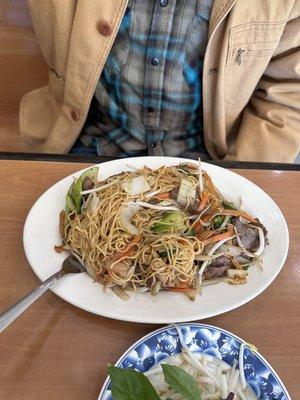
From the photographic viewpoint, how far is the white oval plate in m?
0.79

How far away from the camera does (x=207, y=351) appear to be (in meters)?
0.77

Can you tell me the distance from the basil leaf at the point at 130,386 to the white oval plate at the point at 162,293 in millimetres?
134

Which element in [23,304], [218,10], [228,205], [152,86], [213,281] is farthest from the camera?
[152,86]

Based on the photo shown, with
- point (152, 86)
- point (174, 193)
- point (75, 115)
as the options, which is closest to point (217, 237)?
point (174, 193)

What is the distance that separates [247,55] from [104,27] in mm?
397

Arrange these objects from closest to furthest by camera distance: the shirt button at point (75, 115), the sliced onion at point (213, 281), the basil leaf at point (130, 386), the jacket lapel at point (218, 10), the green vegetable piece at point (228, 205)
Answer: the basil leaf at point (130, 386) → the sliced onion at point (213, 281) → the green vegetable piece at point (228, 205) → the jacket lapel at point (218, 10) → the shirt button at point (75, 115)

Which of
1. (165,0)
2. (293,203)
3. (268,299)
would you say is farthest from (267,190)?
(165,0)

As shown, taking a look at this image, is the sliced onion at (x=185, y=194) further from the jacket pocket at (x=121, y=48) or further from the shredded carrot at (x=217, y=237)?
the jacket pocket at (x=121, y=48)

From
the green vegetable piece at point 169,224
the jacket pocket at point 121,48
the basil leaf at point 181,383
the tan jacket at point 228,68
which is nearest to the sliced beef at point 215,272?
the green vegetable piece at point 169,224

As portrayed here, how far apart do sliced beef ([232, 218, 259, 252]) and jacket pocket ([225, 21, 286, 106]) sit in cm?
50

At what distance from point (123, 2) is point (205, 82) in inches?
12.0

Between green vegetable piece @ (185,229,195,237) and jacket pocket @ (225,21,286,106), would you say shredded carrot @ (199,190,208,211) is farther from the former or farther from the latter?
jacket pocket @ (225,21,286,106)

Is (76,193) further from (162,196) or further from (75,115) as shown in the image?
(75,115)

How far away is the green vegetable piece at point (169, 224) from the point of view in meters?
0.89
